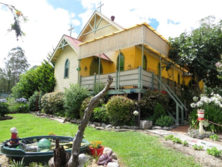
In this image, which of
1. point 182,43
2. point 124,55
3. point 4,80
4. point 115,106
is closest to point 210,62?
point 182,43

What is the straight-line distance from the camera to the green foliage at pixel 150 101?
9411mm

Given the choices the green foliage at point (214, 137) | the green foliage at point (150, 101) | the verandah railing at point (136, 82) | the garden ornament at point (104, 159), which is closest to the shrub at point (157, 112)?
the green foliage at point (150, 101)

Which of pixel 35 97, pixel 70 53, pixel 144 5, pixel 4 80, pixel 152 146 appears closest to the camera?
pixel 152 146

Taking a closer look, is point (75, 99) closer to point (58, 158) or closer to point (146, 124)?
point (146, 124)

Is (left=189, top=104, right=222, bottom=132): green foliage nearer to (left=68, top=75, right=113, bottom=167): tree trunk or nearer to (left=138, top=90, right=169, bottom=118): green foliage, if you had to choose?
(left=138, top=90, right=169, bottom=118): green foliage

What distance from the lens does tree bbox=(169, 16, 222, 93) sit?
12086 millimetres

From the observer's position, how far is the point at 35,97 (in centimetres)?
1773

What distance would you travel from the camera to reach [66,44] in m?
15.7

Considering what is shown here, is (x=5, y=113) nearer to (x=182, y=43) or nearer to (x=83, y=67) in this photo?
(x=83, y=67)

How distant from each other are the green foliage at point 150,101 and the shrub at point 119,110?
30.7 inches

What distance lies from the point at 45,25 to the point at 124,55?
32.0 feet

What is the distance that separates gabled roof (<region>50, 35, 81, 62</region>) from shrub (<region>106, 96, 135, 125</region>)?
711cm

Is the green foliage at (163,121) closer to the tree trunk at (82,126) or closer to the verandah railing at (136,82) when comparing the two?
the verandah railing at (136,82)

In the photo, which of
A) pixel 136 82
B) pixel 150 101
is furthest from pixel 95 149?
pixel 136 82
